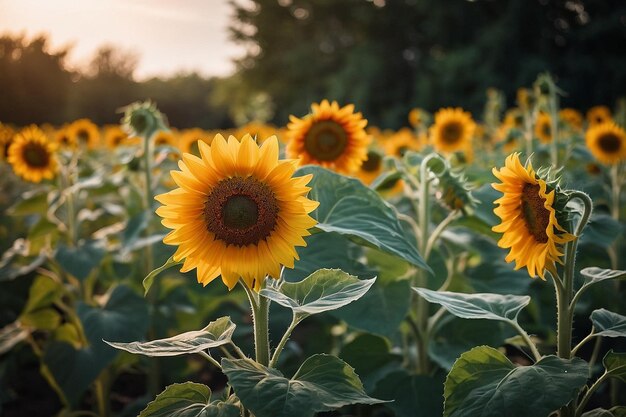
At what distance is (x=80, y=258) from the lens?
2.46 meters

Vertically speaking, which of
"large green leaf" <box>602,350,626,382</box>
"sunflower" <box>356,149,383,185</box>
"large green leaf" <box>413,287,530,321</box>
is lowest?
"large green leaf" <box>602,350,626,382</box>

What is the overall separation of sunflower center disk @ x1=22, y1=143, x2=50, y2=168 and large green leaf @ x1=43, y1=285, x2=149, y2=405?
1.17m

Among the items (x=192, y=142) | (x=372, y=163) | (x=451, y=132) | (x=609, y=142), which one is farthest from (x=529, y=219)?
(x=192, y=142)

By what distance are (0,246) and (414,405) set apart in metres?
3.47

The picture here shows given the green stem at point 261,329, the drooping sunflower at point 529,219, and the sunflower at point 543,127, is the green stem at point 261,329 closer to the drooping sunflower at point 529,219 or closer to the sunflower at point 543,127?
the drooping sunflower at point 529,219

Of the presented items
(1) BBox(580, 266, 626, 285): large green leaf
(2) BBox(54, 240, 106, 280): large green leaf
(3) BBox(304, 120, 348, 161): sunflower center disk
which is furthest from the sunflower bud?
(1) BBox(580, 266, 626, 285): large green leaf

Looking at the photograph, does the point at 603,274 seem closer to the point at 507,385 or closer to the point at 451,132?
the point at 507,385

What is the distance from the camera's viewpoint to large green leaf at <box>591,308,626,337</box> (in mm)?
1338

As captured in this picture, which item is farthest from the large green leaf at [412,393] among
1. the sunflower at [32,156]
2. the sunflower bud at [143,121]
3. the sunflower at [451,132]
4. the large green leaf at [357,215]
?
the sunflower at [451,132]

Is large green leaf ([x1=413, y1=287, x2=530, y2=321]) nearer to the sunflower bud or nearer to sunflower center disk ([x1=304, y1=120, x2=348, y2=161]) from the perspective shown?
sunflower center disk ([x1=304, y1=120, x2=348, y2=161])

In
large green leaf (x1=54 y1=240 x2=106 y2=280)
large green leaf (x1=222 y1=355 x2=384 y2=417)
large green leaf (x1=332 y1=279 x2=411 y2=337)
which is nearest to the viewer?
large green leaf (x1=222 y1=355 x2=384 y2=417)

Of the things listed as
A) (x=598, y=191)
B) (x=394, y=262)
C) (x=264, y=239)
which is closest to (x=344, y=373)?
(x=264, y=239)

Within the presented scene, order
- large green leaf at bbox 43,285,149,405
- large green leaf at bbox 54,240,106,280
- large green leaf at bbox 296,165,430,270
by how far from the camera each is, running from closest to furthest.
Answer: large green leaf at bbox 296,165,430,270 < large green leaf at bbox 43,285,149,405 < large green leaf at bbox 54,240,106,280

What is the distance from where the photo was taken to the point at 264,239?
1.41 m
